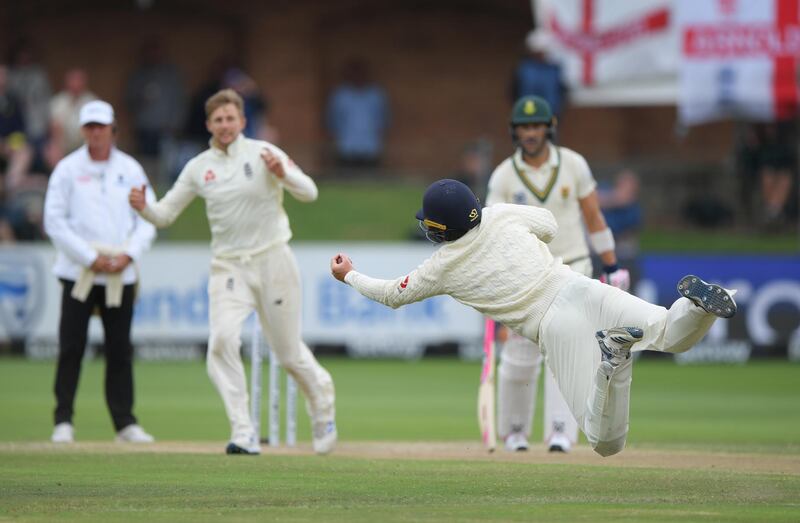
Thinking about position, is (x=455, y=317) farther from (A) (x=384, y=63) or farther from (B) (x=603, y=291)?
(B) (x=603, y=291)

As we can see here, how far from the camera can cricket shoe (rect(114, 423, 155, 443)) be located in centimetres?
1206

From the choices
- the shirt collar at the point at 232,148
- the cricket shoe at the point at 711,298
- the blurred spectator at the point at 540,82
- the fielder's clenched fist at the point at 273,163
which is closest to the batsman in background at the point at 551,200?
the fielder's clenched fist at the point at 273,163

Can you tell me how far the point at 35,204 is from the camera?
20953 mm

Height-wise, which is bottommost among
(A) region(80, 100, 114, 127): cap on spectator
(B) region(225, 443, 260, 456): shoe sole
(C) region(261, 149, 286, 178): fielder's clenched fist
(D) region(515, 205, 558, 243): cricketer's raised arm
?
(B) region(225, 443, 260, 456): shoe sole

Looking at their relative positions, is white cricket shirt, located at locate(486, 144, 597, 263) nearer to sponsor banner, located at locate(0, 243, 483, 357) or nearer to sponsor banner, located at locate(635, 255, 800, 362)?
sponsor banner, located at locate(0, 243, 483, 357)

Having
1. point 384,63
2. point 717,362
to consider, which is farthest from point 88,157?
point 384,63

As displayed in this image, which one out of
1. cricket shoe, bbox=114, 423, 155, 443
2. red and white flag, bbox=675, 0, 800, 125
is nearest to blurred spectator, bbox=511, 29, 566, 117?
red and white flag, bbox=675, 0, 800, 125

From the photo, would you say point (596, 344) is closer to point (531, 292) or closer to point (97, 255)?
point (531, 292)

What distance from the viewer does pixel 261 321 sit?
445 inches

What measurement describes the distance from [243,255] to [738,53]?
36.8 feet

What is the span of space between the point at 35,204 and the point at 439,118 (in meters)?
8.78

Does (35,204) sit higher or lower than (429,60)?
lower

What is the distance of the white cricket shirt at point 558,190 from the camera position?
11539 millimetres

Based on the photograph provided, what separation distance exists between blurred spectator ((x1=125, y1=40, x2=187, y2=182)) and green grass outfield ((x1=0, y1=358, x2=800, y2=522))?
7512mm
